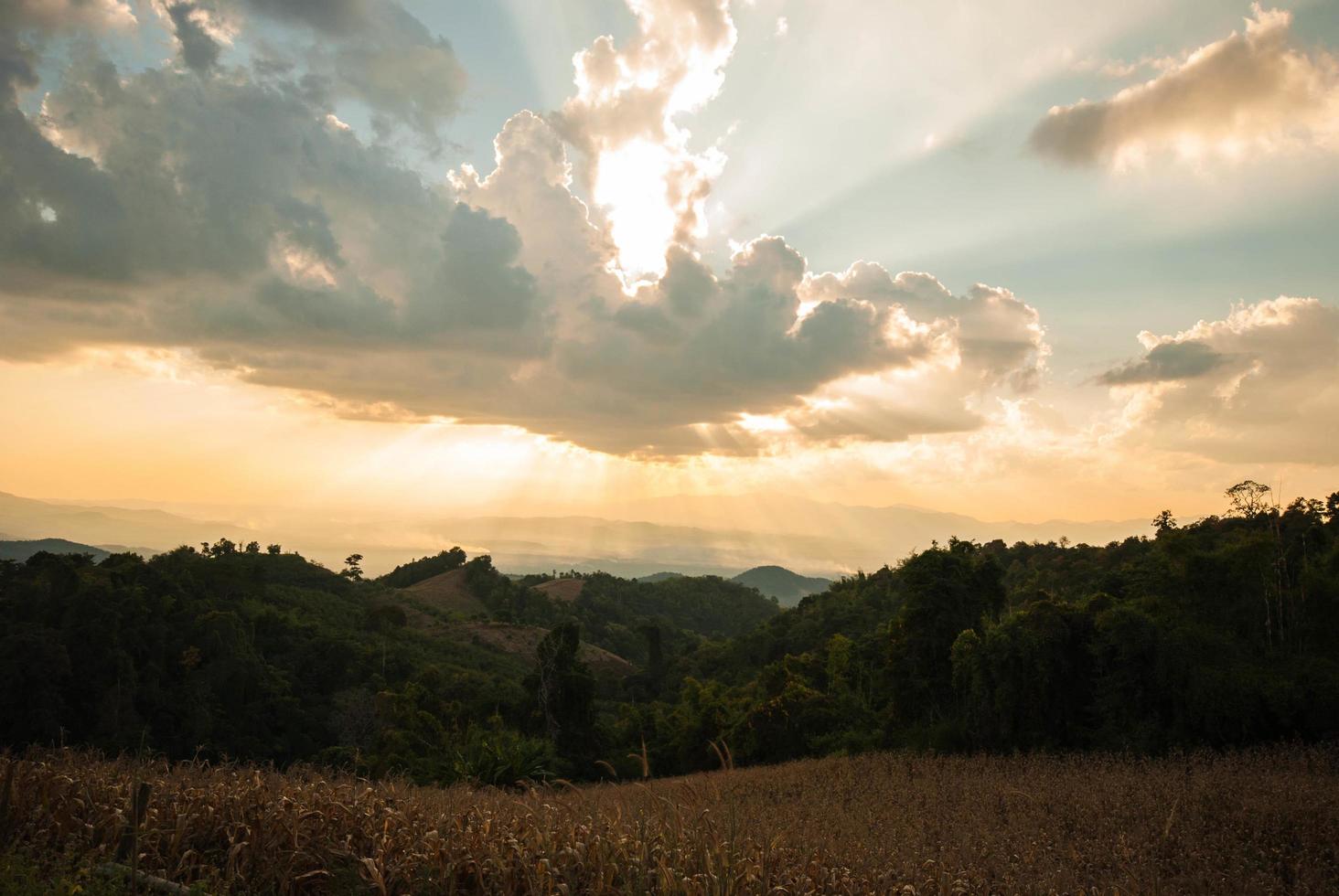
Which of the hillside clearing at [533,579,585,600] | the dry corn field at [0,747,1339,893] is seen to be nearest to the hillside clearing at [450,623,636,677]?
the hillside clearing at [533,579,585,600]

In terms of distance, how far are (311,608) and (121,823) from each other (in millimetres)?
68021

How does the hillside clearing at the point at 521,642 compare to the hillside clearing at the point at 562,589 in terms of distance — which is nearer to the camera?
the hillside clearing at the point at 521,642

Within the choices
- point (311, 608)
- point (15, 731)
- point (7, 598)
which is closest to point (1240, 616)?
point (15, 731)

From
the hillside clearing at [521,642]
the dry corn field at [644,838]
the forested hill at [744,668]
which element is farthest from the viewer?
the hillside clearing at [521,642]

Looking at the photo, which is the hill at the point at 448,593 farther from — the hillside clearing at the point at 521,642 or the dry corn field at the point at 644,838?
the dry corn field at the point at 644,838

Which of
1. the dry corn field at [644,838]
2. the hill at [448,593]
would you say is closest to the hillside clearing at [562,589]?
the hill at [448,593]

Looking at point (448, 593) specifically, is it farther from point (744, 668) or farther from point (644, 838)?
point (644, 838)

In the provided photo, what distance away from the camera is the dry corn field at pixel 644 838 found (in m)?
6.20

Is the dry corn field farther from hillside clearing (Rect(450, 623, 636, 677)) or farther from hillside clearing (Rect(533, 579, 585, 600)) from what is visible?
hillside clearing (Rect(533, 579, 585, 600))

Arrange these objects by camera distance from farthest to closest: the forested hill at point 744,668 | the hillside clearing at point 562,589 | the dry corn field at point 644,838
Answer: the hillside clearing at point 562,589 → the forested hill at point 744,668 → the dry corn field at point 644,838

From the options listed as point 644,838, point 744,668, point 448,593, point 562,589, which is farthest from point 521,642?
point 644,838

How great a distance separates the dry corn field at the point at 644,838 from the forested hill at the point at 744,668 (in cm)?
91

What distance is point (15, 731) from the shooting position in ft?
101

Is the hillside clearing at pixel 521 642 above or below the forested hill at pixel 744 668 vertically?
below
